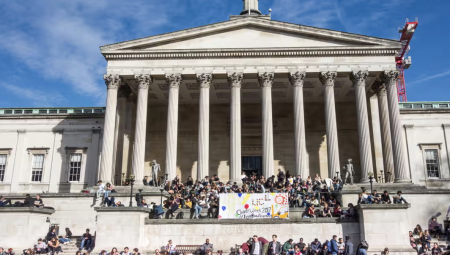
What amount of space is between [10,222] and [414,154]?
119 ft

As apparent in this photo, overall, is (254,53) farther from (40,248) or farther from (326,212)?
(40,248)

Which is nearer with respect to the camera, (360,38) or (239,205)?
(239,205)

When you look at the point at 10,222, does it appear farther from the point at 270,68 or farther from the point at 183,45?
the point at 270,68

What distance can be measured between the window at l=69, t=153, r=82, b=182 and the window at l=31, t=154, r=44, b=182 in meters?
3.10

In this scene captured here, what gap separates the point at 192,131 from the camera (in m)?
44.8

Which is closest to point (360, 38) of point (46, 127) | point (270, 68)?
point (270, 68)

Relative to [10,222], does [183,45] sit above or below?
above

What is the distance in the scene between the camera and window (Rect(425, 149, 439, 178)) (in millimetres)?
43125

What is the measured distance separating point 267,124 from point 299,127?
255 cm

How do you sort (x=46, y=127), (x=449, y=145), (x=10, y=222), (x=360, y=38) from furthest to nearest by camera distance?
(x=46, y=127)
(x=449, y=145)
(x=360, y=38)
(x=10, y=222)

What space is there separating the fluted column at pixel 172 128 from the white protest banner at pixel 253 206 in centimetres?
1035

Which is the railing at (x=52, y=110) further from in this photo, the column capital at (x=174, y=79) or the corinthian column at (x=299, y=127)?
the corinthian column at (x=299, y=127)

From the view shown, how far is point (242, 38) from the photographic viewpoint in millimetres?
38406

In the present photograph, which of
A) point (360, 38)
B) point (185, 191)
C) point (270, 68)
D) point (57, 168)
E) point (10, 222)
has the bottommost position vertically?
point (10, 222)
